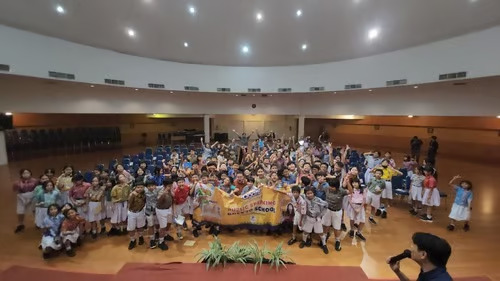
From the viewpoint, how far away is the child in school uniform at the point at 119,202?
16.6 ft

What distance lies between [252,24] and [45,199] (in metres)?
11.1

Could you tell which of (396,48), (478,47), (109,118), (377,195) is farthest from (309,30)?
(109,118)

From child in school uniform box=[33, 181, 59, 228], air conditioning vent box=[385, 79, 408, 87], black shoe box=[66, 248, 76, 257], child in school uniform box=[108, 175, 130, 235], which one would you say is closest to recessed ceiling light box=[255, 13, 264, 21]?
air conditioning vent box=[385, 79, 408, 87]

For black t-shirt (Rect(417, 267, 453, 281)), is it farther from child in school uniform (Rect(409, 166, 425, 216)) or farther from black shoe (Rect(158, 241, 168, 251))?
child in school uniform (Rect(409, 166, 425, 216))

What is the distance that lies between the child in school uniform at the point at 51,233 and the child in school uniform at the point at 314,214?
4.83m

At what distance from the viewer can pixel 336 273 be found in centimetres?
377

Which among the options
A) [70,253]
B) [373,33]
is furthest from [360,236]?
[373,33]

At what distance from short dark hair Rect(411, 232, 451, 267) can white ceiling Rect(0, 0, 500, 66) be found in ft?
31.5

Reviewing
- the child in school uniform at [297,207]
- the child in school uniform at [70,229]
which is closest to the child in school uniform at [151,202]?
the child in school uniform at [70,229]

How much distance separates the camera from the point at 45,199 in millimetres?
5055

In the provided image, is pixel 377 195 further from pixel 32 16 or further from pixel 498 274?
pixel 32 16

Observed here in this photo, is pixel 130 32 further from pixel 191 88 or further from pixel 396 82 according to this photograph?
pixel 396 82

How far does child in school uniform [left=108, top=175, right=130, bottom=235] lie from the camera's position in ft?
16.6

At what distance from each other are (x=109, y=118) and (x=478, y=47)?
22154 mm
